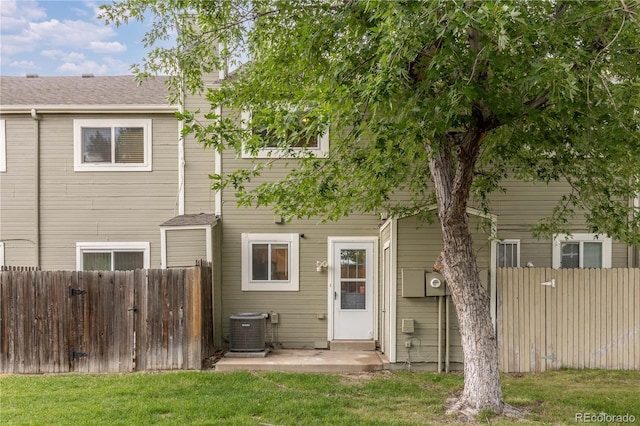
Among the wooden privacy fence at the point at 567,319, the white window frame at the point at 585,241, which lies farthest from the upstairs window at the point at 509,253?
the wooden privacy fence at the point at 567,319

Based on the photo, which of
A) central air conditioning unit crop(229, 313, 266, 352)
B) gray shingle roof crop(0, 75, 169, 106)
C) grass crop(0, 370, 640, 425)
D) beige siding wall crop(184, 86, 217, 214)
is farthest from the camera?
gray shingle roof crop(0, 75, 169, 106)

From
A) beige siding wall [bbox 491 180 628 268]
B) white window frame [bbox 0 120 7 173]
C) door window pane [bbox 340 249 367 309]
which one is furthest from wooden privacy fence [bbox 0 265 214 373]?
beige siding wall [bbox 491 180 628 268]

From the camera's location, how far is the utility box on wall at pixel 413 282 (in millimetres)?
8531

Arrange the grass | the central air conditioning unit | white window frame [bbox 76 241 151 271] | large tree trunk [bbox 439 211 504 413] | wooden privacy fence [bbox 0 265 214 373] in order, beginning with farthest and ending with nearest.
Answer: white window frame [bbox 76 241 151 271]
the central air conditioning unit
wooden privacy fence [bbox 0 265 214 373]
large tree trunk [bbox 439 211 504 413]
the grass

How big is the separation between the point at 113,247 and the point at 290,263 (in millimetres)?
3388

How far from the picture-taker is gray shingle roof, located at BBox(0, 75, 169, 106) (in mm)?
10539

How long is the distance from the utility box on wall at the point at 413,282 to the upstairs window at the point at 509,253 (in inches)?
87.9

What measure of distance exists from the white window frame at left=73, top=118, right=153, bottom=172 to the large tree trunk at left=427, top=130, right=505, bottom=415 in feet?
19.1

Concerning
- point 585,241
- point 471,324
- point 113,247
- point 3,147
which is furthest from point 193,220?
point 585,241

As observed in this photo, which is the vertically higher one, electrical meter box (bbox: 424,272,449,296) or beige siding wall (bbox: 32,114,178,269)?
beige siding wall (bbox: 32,114,178,269)

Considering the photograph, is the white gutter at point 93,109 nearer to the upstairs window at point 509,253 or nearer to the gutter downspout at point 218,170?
the gutter downspout at point 218,170

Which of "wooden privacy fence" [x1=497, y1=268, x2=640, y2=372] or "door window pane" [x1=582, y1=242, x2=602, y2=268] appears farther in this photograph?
"door window pane" [x1=582, y1=242, x2=602, y2=268]

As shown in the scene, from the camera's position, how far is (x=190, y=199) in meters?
10.2

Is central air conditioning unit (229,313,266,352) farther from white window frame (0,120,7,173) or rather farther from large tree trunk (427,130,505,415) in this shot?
white window frame (0,120,7,173)
